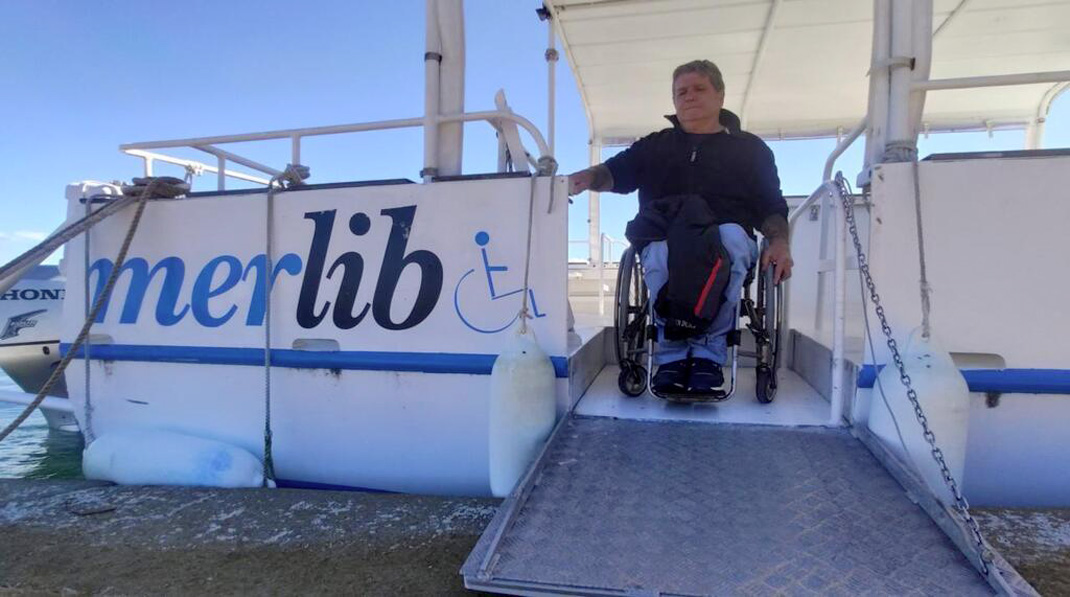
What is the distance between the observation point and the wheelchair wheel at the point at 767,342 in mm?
2547

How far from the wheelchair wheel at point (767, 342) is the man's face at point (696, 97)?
2.60 feet

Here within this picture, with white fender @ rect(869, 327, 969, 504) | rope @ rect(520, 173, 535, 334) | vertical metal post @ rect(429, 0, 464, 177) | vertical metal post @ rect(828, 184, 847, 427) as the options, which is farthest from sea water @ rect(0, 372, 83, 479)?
white fender @ rect(869, 327, 969, 504)

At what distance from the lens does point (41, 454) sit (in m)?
5.34

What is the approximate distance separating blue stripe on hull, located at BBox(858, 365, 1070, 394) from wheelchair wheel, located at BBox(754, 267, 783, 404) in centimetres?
45

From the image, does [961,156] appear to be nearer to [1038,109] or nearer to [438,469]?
[438,469]

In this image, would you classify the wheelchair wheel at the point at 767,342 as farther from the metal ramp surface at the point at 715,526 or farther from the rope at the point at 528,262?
the rope at the point at 528,262

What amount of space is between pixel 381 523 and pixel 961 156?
8.35 feet

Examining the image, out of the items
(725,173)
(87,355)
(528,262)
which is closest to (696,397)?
(528,262)

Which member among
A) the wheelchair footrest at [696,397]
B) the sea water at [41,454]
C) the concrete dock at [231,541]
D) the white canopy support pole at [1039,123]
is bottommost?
the sea water at [41,454]

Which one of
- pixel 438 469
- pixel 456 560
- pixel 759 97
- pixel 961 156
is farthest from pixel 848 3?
pixel 456 560

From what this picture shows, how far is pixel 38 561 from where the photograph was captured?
6.18 feet

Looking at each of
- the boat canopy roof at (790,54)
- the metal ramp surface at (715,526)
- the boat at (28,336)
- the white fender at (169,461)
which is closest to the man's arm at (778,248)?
the metal ramp surface at (715,526)

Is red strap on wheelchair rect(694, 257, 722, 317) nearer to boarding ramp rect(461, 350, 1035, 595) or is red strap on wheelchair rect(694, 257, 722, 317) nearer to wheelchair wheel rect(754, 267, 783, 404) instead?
wheelchair wheel rect(754, 267, 783, 404)

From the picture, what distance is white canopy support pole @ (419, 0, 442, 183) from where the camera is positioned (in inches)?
112
